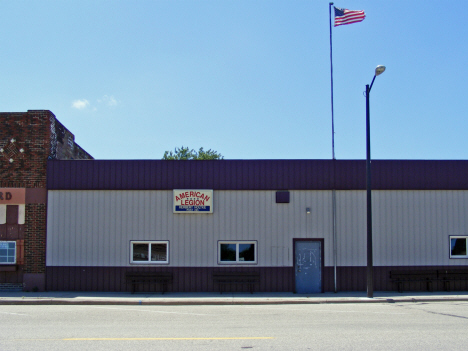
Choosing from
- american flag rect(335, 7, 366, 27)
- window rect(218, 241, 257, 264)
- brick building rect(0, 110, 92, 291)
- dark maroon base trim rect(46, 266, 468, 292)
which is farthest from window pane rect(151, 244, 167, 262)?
american flag rect(335, 7, 366, 27)

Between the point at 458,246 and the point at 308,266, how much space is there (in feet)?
19.1

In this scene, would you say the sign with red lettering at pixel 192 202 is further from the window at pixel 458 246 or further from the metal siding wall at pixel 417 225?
the window at pixel 458 246

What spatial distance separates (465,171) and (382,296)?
597cm

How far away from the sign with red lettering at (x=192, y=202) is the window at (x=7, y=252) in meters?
6.19

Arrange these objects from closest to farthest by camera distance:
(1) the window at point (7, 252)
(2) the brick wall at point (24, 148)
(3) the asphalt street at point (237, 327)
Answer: (3) the asphalt street at point (237, 327) → (1) the window at point (7, 252) → (2) the brick wall at point (24, 148)

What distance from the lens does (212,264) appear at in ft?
54.6

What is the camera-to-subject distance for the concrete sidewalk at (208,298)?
47.2ft

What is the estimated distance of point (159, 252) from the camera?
16797mm

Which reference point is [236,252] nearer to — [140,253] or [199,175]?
[199,175]

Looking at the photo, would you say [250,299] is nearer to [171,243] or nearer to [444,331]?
[171,243]

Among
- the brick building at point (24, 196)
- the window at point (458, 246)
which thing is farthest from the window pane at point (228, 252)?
the window at point (458, 246)

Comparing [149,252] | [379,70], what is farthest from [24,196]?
[379,70]

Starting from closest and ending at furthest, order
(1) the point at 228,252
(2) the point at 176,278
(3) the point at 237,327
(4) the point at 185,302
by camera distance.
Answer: (3) the point at 237,327 < (4) the point at 185,302 < (2) the point at 176,278 < (1) the point at 228,252

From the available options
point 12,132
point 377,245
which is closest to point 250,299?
point 377,245
